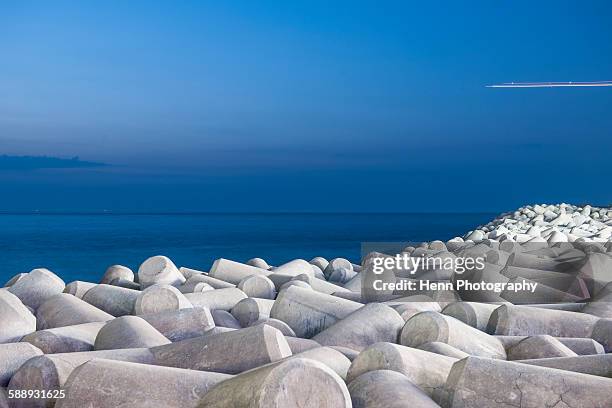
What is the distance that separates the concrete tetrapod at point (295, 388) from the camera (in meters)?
3.14

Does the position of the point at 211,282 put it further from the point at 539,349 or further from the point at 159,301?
the point at 539,349

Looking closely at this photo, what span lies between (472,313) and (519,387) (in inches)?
90.8

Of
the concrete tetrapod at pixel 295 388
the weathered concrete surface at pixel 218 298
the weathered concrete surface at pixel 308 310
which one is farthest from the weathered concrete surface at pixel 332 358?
the weathered concrete surface at pixel 218 298

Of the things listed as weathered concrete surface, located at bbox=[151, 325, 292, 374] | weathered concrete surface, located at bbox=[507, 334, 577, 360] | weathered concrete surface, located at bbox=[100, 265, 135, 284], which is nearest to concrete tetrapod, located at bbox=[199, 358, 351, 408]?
weathered concrete surface, located at bbox=[151, 325, 292, 374]

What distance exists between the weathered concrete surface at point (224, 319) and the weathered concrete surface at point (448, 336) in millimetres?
1556

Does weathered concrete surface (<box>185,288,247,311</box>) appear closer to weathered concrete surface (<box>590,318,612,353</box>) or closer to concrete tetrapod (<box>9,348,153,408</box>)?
concrete tetrapod (<box>9,348,153,408</box>)

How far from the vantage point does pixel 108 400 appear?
3.64 metres

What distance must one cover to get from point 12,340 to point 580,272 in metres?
5.19

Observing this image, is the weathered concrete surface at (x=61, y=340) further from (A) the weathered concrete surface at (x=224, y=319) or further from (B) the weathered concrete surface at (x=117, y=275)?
(B) the weathered concrete surface at (x=117, y=275)

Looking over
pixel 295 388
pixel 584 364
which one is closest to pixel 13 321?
pixel 295 388

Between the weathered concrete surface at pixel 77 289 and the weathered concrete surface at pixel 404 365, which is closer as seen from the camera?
the weathered concrete surface at pixel 404 365

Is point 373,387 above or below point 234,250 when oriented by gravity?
above

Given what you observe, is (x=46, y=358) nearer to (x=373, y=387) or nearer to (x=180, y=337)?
(x=180, y=337)

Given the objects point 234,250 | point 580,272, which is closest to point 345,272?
point 580,272
